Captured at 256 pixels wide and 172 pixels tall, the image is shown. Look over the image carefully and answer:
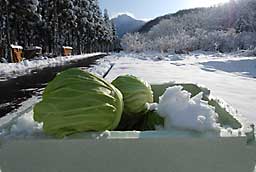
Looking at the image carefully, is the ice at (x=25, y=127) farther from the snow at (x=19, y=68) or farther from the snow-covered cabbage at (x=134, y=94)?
the snow at (x=19, y=68)

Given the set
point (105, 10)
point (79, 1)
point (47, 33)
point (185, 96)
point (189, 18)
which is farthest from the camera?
point (189, 18)

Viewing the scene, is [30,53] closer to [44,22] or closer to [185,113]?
[44,22]

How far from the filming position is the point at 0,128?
173 cm

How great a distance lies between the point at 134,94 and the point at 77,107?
47 cm

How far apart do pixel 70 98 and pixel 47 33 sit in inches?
1857

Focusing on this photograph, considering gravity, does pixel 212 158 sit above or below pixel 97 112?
below

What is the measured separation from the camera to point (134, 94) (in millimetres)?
1964

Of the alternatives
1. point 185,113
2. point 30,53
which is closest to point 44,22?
point 30,53

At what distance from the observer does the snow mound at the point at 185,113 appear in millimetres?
1512

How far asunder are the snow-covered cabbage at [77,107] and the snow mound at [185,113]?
0.76ft

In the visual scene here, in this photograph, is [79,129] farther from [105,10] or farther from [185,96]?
[105,10]

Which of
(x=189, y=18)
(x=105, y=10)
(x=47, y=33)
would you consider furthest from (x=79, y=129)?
(x=189, y=18)

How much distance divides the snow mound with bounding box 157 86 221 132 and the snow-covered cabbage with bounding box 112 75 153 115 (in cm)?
22

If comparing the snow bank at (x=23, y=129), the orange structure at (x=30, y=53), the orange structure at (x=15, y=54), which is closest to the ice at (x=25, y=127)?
the snow bank at (x=23, y=129)
